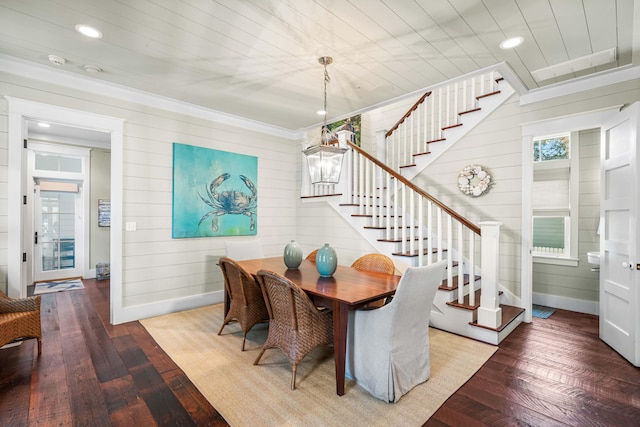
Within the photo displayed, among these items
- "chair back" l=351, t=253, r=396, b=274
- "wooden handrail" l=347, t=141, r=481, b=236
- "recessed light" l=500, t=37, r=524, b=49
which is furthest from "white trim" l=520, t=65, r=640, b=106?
"chair back" l=351, t=253, r=396, b=274

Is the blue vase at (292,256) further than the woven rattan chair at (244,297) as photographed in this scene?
Yes

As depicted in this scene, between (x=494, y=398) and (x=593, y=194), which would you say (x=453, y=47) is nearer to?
(x=494, y=398)

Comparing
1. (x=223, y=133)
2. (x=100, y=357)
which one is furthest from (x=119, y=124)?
(x=100, y=357)

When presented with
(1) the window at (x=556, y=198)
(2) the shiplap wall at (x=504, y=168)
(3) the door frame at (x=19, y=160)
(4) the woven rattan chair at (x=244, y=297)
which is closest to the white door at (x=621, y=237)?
(2) the shiplap wall at (x=504, y=168)

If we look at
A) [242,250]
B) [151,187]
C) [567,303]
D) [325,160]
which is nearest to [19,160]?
[151,187]

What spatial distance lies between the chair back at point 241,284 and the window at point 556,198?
4.10m

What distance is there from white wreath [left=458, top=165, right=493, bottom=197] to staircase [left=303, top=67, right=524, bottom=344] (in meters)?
0.44

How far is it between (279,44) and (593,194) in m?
4.45

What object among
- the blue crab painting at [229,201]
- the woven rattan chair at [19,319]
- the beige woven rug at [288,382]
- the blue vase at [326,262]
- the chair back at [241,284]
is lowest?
the beige woven rug at [288,382]

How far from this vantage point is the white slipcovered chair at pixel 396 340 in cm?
203

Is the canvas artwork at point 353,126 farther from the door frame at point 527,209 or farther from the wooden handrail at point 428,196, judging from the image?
the door frame at point 527,209

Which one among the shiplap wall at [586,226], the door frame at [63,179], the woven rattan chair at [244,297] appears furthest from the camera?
the door frame at [63,179]

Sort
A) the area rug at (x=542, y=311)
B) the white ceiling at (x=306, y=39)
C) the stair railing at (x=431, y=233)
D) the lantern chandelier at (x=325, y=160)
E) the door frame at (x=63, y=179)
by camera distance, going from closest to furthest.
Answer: the white ceiling at (x=306, y=39)
the lantern chandelier at (x=325, y=160)
the stair railing at (x=431, y=233)
the area rug at (x=542, y=311)
the door frame at (x=63, y=179)

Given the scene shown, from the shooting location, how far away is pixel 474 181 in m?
4.07
